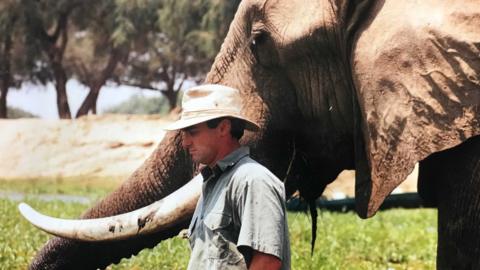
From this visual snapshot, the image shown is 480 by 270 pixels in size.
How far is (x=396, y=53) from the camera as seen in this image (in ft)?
9.72

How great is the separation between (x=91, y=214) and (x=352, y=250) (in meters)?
3.78

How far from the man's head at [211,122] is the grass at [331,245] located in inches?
86.5

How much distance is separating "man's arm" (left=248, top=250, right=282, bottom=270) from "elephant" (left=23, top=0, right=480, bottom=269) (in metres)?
0.94

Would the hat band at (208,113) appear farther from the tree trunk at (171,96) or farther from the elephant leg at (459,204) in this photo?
the tree trunk at (171,96)

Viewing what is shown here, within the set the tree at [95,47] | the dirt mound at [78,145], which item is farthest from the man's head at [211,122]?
the tree at [95,47]

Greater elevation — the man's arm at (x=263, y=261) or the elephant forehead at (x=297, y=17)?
the elephant forehead at (x=297, y=17)

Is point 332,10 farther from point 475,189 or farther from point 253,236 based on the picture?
point 253,236

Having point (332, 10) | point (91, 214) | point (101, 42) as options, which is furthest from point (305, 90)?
point (101, 42)

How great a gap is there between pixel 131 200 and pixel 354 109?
107 cm

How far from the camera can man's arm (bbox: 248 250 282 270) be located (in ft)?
7.12

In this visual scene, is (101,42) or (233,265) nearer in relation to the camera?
(233,265)

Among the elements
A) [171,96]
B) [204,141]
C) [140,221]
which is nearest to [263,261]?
[204,141]

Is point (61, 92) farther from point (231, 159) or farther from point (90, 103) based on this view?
point (231, 159)

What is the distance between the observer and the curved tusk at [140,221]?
3236 millimetres
